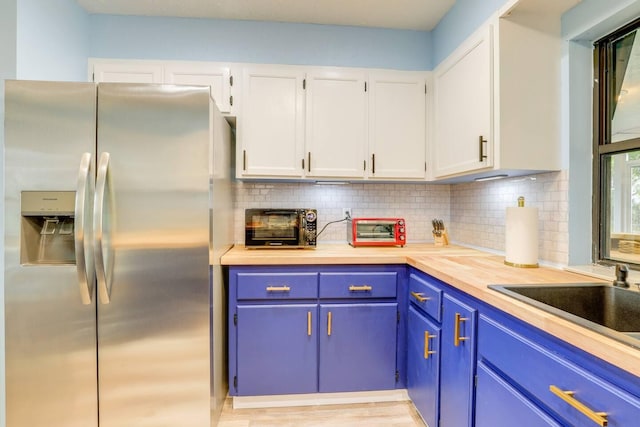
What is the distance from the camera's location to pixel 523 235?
1558 millimetres

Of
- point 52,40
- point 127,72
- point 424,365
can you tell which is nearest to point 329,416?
point 424,365

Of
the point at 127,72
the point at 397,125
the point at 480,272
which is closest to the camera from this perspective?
the point at 480,272

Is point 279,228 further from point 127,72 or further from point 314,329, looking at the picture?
point 127,72

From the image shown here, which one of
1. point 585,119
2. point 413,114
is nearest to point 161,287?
point 413,114

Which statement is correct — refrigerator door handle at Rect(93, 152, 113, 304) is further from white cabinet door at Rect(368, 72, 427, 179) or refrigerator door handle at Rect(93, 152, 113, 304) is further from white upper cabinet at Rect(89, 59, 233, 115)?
white cabinet door at Rect(368, 72, 427, 179)

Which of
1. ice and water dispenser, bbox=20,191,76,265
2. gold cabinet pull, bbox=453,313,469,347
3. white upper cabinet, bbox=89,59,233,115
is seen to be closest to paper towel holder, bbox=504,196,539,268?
gold cabinet pull, bbox=453,313,469,347

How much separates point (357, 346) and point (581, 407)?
1.26 metres

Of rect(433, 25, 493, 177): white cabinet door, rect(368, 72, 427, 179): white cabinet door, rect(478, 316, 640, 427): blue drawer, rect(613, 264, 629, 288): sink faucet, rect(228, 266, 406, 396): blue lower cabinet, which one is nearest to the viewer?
rect(478, 316, 640, 427): blue drawer

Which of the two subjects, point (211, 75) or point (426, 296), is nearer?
point (426, 296)

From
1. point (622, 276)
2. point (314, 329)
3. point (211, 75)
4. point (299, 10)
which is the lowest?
point (314, 329)

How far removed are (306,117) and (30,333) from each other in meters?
1.95

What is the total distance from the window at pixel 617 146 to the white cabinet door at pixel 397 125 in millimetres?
986

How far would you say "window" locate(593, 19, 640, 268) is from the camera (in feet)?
4.62

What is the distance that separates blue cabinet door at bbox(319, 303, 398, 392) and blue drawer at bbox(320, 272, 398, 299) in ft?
0.21
